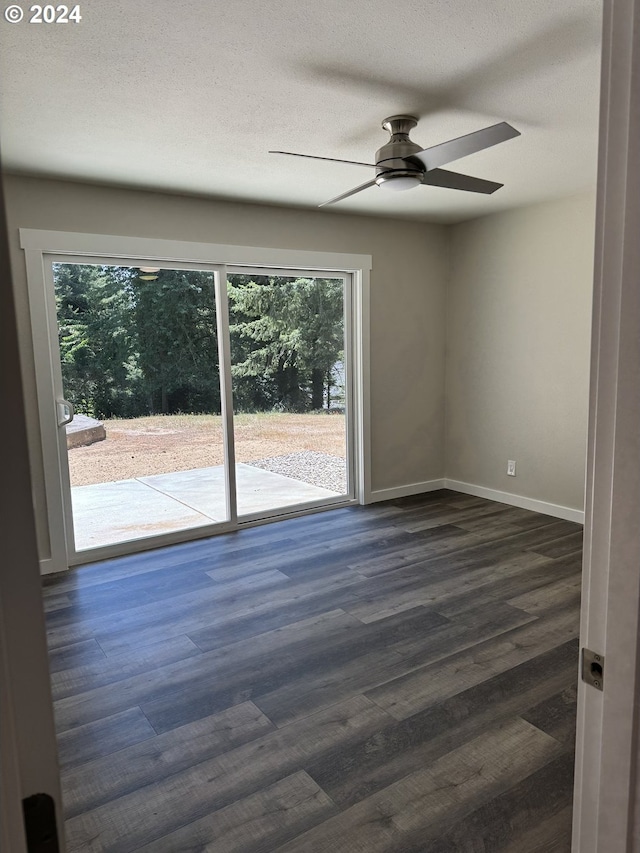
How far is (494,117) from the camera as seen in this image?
111 inches

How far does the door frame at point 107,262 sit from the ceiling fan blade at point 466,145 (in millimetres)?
2051

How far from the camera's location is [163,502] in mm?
4414

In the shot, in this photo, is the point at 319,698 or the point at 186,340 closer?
the point at 319,698

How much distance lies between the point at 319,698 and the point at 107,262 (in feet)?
10.2

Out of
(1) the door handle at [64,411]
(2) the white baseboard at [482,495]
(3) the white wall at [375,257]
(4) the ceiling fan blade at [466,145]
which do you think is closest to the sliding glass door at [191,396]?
(1) the door handle at [64,411]

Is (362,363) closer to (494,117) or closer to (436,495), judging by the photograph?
(436,495)

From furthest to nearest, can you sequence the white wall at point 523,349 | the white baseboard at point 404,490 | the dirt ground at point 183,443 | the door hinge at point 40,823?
the white baseboard at point 404,490, the white wall at point 523,349, the dirt ground at point 183,443, the door hinge at point 40,823

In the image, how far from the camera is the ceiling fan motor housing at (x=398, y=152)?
8.92ft

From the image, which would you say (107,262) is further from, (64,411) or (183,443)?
(183,443)

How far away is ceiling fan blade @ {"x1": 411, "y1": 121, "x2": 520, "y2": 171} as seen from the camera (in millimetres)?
2250

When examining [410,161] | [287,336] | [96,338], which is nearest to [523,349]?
[287,336]

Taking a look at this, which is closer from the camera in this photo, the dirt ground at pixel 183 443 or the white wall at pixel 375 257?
the white wall at pixel 375 257

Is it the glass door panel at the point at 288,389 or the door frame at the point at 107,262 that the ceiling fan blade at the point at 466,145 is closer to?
→ the door frame at the point at 107,262

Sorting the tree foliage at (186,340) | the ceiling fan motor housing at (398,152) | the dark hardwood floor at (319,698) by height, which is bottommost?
the dark hardwood floor at (319,698)
